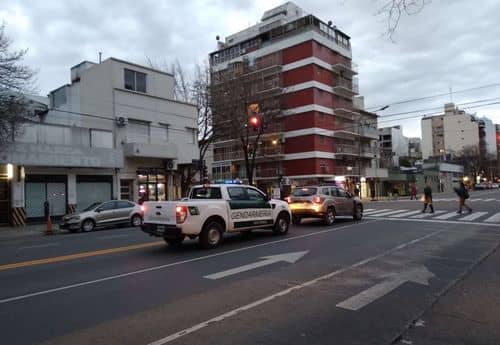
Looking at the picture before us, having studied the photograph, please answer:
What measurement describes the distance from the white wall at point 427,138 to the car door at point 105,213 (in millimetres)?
122811

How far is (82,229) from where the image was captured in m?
18.9

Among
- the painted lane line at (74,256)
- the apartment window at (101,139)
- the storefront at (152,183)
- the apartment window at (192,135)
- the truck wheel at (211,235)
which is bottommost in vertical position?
the painted lane line at (74,256)

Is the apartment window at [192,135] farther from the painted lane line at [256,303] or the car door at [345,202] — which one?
the painted lane line at [256,303]

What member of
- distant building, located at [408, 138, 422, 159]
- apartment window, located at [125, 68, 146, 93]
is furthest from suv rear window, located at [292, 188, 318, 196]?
distant building, located at [408, 138, 422, 159]

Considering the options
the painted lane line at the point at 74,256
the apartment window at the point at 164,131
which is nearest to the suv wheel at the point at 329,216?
the painted lane line at the point at 74,256

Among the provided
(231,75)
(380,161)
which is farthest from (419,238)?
(380,161)

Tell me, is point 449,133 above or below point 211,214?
above

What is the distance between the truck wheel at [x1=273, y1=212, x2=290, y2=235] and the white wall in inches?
4894

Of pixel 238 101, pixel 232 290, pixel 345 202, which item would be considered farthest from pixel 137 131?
pixel 232 290

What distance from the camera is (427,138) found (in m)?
126

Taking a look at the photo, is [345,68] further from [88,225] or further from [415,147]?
[415,147]

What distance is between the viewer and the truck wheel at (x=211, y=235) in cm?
1056

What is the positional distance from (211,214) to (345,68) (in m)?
48.4

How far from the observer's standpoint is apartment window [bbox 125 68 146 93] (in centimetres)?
2897
